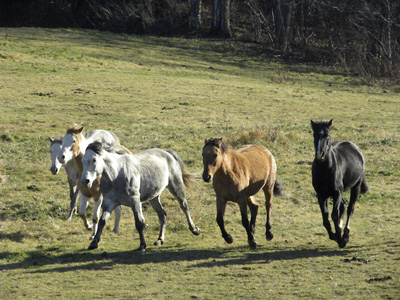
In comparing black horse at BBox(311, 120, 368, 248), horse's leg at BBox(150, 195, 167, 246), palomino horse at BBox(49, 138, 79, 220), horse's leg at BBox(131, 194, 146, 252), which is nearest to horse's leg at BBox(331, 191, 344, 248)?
black horse at BBox(311, 120, 368, 248)

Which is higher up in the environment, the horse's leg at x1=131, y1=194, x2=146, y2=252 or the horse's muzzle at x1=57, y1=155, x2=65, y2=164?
the horse's muzzle at x1=57, y1=155, x2=65, y2=164

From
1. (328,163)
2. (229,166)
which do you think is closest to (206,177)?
(229,166)

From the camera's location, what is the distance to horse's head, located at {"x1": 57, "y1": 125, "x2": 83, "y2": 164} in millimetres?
9555

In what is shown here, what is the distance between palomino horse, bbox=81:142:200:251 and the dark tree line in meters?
20.0

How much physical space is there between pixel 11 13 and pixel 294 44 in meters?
19.2

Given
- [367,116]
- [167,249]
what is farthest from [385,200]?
[367,116]

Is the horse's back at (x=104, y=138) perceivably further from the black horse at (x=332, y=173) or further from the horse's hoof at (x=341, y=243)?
the horse's hoof at (x=341, y=243)

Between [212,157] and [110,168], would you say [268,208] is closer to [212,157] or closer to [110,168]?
A: [212,157]

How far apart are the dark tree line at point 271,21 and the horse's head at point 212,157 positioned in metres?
20.9

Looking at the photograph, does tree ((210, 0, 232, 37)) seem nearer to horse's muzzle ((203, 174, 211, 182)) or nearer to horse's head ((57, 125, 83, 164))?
horse's head ((57, 125, 83, 164))

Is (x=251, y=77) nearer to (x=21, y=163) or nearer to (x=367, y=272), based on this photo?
(x=21, y=163)

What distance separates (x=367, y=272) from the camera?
8445mm

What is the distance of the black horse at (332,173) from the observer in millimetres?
9070

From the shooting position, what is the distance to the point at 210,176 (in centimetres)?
852
